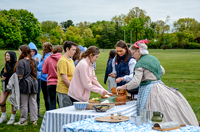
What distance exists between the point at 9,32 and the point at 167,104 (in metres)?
65.3

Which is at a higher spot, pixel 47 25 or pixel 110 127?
pixel 47 25

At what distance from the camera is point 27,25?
235 ft

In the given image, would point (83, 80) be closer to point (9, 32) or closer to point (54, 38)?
point (9, 32)

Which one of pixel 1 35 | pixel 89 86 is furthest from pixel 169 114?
pixel 1 35

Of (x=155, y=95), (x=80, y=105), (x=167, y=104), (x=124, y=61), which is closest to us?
→ (x=80, y=105)

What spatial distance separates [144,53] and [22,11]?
74748 millimetres

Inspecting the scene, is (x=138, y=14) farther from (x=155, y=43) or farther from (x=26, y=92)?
(x=26, y=92)

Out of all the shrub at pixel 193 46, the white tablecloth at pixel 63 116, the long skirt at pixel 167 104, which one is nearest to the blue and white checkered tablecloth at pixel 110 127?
the white tablecloth at pixel 63 116

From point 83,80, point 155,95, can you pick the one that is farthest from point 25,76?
point 155,95

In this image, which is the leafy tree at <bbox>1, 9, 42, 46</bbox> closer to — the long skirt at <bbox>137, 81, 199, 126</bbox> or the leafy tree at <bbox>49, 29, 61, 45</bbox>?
the leafy tree at <bbox>49, 29, 61, 45</bbox>

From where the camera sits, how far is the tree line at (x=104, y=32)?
218ft

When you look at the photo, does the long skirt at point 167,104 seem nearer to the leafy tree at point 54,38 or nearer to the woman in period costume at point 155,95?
the woman in period costume at point 155,95

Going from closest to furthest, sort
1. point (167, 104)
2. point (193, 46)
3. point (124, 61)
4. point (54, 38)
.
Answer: point (167, 104) → point (124, 61) → point (193, 46) → point (54, 38)

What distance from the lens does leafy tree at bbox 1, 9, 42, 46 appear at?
7106 centimetres
